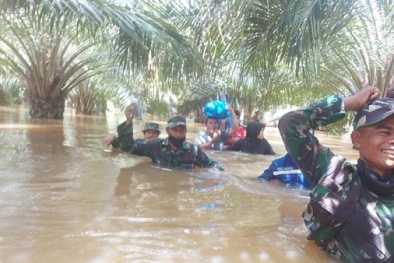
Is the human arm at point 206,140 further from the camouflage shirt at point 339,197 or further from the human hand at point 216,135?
the camouflage shirt at point 339,197

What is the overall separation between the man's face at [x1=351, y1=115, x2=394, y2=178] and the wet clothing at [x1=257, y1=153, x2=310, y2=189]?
1.98 metres

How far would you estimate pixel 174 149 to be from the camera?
4.79 metres

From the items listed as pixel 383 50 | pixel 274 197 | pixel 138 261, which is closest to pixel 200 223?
pixel 138 261

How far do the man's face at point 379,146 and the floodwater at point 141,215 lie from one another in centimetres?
48

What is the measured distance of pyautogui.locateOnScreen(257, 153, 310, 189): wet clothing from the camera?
154 inches

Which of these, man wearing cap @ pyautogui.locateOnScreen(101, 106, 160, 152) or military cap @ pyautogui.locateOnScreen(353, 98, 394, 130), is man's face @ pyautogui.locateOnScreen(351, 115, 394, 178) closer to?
military cap @ pyautogui.locateOnScreen(353, 98, 394, 130)

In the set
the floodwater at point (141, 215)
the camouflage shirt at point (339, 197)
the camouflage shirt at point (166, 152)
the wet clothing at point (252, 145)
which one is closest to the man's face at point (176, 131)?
the camouflage shirt at point (166, 152)

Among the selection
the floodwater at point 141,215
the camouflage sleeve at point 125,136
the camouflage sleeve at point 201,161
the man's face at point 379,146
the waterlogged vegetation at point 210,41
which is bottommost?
the floodwater at point 141,215

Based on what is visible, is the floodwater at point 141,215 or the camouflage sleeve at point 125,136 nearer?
the floodwater at point 141,215

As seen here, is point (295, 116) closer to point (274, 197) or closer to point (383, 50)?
point (274, 197)

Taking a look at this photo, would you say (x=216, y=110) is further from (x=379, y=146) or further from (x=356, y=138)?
(x=379, y=146)

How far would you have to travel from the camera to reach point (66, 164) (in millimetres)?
Answer: 4332

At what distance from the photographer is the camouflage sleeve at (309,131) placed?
6.46 feet

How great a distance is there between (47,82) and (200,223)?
457 inches
